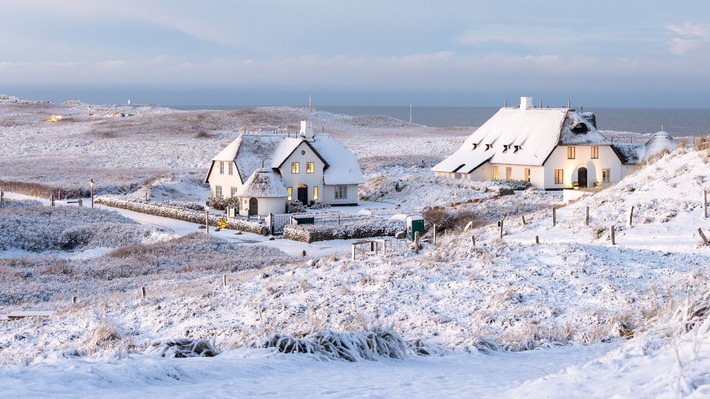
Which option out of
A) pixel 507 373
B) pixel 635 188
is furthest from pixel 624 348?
pixel 635 188

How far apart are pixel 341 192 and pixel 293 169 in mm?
3539

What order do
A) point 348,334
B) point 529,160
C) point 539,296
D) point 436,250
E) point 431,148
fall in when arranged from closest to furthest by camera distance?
1. point 348,334
2. point 539,296
3. point 436,250
4. point 529,160
5. point 431,148

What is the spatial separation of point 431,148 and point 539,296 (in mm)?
74275

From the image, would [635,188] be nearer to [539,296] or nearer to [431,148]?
[539,296]

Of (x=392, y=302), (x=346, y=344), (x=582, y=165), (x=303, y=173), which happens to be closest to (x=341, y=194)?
(x=303, y=173)

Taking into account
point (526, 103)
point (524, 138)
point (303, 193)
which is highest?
point (526, 103)

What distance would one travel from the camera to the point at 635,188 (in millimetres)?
31891

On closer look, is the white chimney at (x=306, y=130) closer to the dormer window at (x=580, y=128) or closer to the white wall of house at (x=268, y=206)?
the white wall of house at (x=268, y=206)

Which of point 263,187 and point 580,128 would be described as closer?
point 263,187

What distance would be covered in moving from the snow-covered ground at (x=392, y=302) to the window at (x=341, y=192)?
3.55m

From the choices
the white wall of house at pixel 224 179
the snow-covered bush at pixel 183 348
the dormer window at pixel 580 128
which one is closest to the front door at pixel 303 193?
the white wall of house at pixel 224 179

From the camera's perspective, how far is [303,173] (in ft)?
182

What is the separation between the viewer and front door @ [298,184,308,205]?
181 feet

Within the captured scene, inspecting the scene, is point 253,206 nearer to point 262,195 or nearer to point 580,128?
point 262,195
